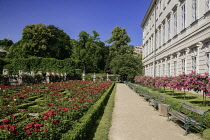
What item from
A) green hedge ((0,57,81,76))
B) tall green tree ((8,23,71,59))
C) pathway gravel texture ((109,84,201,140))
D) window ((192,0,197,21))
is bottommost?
pathway gravel texture ((109,84,201,140))

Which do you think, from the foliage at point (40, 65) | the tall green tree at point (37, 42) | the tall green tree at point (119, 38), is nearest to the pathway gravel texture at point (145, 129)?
the foliage at point (40, 65)

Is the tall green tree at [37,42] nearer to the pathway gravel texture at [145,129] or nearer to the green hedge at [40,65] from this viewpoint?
the green hedge at [40,65]

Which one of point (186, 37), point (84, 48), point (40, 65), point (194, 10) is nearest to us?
point (194, 10)

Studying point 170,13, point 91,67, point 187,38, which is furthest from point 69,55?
point 187,38

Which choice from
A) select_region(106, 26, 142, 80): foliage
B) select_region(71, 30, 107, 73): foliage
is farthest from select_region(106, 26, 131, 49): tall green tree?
select_region(71, 30, 107, 73): foliage

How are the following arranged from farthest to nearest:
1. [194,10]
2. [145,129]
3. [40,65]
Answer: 1. [40,65]
2. [194,10]
3. [145,129]

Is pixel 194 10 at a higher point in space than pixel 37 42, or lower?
lower

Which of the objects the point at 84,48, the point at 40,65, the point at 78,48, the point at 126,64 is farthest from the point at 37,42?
the point at 126,64

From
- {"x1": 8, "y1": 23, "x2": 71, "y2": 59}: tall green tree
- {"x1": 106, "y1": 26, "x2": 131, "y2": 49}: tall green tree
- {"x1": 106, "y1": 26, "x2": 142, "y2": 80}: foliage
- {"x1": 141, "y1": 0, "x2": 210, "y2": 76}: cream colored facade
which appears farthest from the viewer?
{"x1": 106, "y1": 26, "x2": 131, "y2": 49}: tall green tree

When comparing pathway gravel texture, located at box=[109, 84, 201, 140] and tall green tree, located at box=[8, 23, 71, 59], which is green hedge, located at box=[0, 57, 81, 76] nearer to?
tall green tree, located at box=[8, 23, 71, 59]

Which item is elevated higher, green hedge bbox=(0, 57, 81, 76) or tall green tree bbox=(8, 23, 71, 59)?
tall green tree bbox=(8, 23, 71, 59)

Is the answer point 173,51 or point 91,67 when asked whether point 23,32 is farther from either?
point 173,51

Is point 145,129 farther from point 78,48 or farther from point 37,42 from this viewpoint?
point 78,48

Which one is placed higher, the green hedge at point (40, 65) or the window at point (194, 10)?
the window at point (194, 10)
